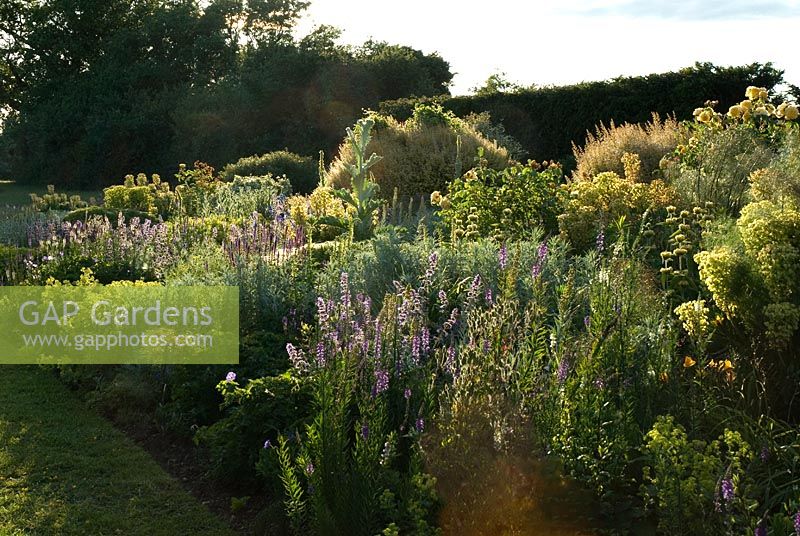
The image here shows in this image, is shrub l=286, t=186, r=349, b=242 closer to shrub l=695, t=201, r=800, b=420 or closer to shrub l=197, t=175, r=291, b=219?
shrub l=197, t=175, r=291, b=219

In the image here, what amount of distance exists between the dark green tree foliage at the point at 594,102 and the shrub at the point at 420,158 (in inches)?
172

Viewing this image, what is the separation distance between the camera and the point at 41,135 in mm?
29891

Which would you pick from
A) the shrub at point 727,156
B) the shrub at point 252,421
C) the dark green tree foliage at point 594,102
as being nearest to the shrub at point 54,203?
the dark green tree foliage at point 594,102

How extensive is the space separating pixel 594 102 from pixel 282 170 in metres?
6.86

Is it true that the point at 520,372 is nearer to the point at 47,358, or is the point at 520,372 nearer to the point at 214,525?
the point at 214,525

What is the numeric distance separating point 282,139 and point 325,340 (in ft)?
76.2

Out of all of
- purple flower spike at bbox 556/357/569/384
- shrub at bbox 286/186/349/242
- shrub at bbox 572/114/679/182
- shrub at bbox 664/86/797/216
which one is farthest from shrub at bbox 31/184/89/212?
purple flower spike at bbox 556/357/569/384

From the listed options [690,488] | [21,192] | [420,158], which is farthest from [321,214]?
[21,192]

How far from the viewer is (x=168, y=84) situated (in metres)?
30.6

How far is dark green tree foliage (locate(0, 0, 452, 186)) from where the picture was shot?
26797mm

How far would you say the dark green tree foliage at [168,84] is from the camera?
2680cm

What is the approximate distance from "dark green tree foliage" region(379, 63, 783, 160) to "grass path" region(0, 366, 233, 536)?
13.9 m

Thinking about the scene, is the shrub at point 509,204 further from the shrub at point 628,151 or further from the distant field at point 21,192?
the distant field at point 21,192

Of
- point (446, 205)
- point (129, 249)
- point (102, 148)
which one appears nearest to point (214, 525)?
point (129, 249)
